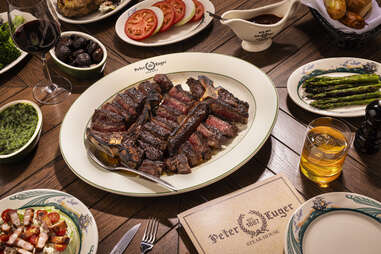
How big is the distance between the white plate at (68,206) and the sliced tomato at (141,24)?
65.4 inches

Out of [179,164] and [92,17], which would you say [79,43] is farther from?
[179,164]

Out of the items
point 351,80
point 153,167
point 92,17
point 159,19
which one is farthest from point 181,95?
point 92,17

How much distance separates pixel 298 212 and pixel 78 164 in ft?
4.40

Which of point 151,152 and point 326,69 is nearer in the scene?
point 151,152

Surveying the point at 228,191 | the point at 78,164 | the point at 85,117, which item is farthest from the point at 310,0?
the point at 78,164

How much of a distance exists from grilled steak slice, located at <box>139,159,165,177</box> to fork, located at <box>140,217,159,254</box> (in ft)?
0.87

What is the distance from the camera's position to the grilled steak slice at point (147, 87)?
2578mm

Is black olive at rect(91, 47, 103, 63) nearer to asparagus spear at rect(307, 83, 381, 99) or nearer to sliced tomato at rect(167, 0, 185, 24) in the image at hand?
sliced tomato at rect(167, 0, 185, 24)

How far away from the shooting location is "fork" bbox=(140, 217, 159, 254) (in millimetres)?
1896

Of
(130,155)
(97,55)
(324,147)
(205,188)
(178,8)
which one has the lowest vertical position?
(205,188)

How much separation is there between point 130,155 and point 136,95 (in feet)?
1.87

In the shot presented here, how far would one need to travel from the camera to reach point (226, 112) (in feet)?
7.69

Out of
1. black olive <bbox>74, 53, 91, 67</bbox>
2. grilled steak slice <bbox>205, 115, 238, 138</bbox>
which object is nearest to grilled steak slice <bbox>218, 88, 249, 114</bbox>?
grilled steak slice <bbox>205, 115, 238, 138</bbox>

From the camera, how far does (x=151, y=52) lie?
10.3 ft
